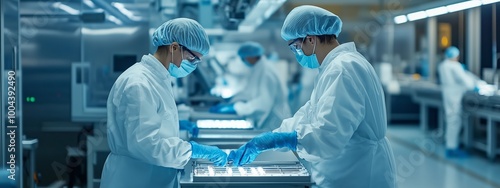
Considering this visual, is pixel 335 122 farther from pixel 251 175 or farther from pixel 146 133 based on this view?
pixel 146 133

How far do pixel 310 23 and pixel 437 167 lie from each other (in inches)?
164

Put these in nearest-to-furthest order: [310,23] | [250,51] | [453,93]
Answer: [310,23] < [250,51] < [453,93]

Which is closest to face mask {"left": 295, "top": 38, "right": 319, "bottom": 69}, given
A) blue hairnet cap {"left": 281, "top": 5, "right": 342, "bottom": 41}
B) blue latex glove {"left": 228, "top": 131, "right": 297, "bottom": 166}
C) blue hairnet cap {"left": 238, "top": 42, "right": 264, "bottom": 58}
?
blue hairnet cap {"left": 281, "top": 5, "right": 342, "bottom": 41}

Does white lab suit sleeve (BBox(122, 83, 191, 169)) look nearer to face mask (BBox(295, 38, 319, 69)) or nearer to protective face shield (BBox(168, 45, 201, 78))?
protective face shield (BBox(168, 45, 201, 78))

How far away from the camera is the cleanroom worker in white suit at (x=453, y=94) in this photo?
6.59 metres

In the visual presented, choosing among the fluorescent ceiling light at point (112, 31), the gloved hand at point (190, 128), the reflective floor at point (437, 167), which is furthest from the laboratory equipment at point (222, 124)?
the reflective floor at point (437, 167)

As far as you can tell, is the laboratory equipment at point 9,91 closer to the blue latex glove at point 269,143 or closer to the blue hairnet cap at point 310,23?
the blue latex glove at point 269,143

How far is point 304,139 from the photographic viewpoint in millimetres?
1985

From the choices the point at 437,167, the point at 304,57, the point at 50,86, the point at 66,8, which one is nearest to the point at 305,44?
the point at 304,57

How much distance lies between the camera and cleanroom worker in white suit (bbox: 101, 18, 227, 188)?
1934 mm

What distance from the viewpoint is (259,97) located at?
438 cm

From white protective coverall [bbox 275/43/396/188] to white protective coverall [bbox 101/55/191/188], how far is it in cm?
46

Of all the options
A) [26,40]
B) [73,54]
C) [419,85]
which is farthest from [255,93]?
[419,85]

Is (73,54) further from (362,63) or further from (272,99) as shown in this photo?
(362,63)
